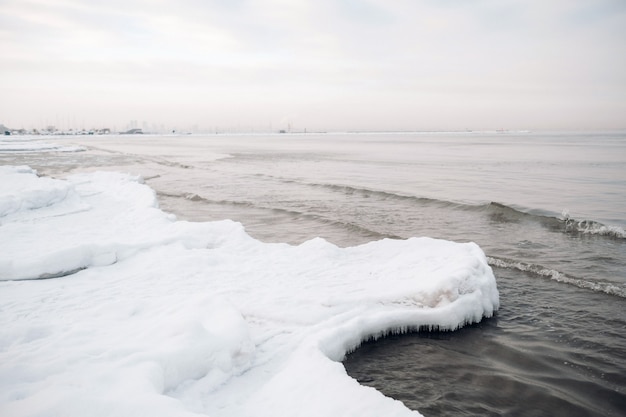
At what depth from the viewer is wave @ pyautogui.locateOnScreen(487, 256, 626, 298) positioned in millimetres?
8870

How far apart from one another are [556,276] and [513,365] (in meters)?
4.85

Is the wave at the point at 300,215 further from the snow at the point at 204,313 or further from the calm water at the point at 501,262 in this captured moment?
the snow at the point at 204,313

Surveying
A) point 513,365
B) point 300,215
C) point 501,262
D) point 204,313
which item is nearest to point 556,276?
point 501,262

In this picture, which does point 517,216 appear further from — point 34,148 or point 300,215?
point 34,148

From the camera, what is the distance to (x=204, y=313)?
245 inches

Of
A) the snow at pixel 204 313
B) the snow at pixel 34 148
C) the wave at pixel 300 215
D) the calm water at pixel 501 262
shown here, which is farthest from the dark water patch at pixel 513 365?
the snow at pixel 34 148

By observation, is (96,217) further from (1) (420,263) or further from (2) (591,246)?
(2) (591,246)

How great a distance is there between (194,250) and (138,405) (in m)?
6.49

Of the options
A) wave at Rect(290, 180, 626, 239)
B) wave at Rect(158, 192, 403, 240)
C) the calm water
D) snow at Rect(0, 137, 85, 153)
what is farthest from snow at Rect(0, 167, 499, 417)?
snow at Rect(0, 137, 85, 153)

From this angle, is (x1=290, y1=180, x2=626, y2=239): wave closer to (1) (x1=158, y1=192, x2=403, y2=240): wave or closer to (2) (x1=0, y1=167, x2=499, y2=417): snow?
(1) (x1=158, y1=192, x2=403, y2=240): wave

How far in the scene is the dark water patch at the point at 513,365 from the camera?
203 inches

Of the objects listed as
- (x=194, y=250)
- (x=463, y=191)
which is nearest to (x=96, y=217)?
(x=194, y=250)

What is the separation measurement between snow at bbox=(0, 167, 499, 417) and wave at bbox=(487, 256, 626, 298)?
192 cm

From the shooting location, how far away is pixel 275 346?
19.2ft
